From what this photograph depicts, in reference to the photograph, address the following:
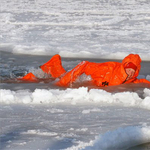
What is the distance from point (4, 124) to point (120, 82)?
2.18m

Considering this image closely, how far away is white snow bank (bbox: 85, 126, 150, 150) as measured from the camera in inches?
125

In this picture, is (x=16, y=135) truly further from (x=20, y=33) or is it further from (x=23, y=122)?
(x=20, y=33)

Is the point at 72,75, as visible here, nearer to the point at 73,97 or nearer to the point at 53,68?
the point at 53,68

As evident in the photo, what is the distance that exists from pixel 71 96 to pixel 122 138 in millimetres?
1395

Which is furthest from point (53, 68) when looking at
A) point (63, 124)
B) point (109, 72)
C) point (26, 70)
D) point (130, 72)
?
point (63, 124)

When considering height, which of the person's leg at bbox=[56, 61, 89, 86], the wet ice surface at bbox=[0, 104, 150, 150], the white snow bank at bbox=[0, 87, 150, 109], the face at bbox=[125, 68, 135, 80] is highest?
the person's leg at bbox=[56, 61, 89, 86]

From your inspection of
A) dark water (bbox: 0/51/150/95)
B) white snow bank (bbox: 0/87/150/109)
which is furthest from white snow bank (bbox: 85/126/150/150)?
dark water (bbox: 0/51/150/95)

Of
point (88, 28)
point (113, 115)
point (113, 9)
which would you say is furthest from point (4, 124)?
point (113, 9)

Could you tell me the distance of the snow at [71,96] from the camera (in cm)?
331

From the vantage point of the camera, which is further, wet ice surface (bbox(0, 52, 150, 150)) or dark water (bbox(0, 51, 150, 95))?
dark water (bbox(0, 51, 150, 95))

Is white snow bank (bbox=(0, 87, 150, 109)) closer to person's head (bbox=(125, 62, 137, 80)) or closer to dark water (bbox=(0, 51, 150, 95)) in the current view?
dark water (bbox=(0, 51, 150, 95))

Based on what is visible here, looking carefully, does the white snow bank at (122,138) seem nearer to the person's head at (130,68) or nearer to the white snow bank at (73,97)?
the white snow bank at (73,97)

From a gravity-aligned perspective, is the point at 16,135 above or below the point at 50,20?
below

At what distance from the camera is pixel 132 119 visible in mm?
3867
